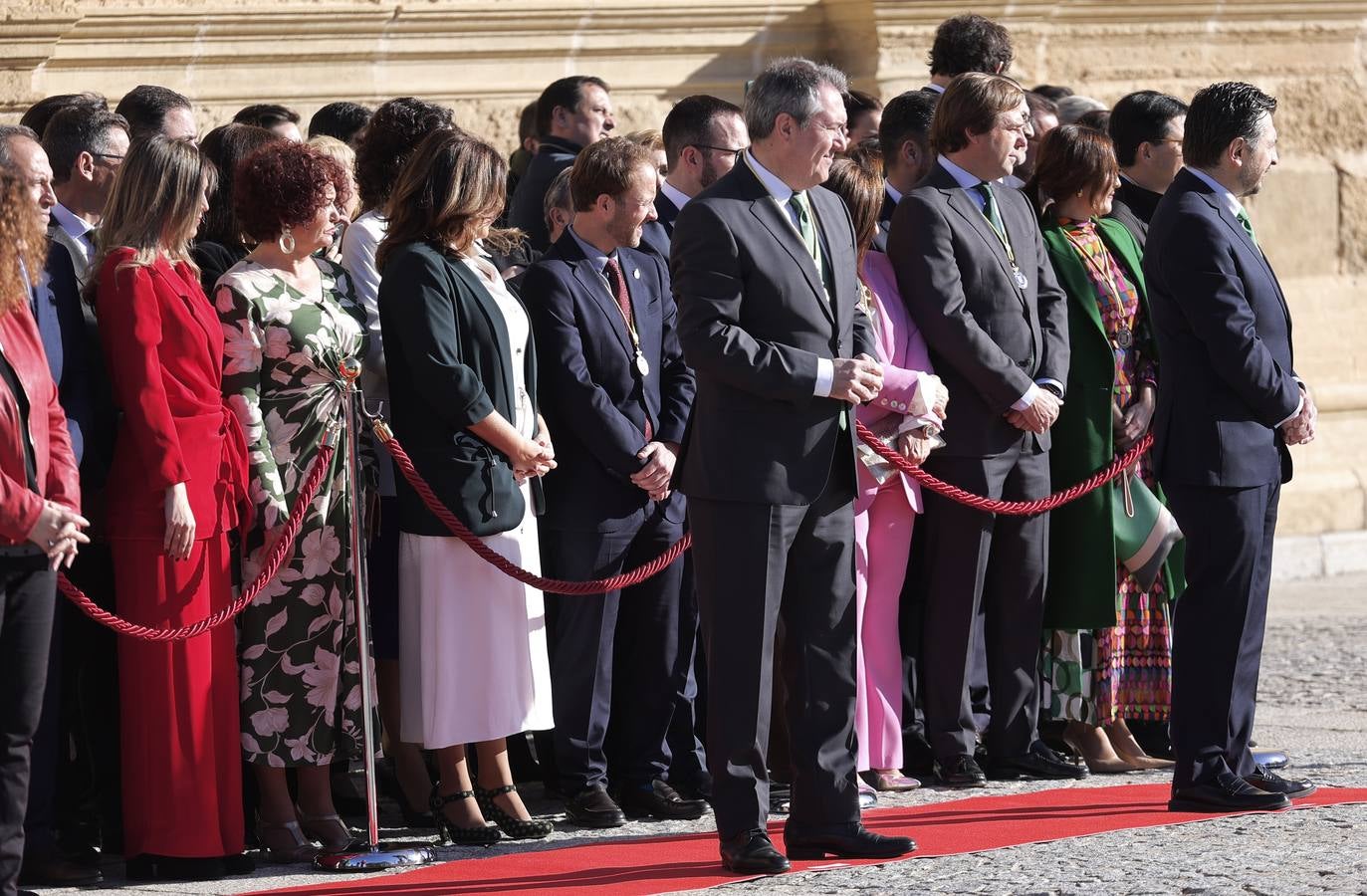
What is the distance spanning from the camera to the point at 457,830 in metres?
6.22

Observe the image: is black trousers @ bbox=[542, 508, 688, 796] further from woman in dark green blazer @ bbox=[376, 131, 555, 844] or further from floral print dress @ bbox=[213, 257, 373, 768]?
floral print dress @ bbox=[213, 257, 373, 768]

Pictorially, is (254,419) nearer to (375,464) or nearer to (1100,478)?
(375,464)

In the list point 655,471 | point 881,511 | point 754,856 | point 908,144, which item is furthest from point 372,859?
point 908,144

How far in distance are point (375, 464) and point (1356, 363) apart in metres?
7.31

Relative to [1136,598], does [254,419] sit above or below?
above

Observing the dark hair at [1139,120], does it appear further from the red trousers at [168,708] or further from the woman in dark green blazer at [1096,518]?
the red trousers at [168,708]

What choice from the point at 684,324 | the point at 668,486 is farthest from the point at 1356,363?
the point at 684,324

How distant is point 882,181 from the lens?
7.07m

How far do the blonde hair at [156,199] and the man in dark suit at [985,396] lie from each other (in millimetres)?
2192

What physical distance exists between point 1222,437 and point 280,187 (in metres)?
2.54

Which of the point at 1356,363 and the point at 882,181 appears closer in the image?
the point at 882,181

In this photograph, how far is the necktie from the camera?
266 inches

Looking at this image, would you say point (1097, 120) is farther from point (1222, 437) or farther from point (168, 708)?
point (168, 708)

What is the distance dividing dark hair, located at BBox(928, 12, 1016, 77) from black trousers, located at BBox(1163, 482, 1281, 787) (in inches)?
119
